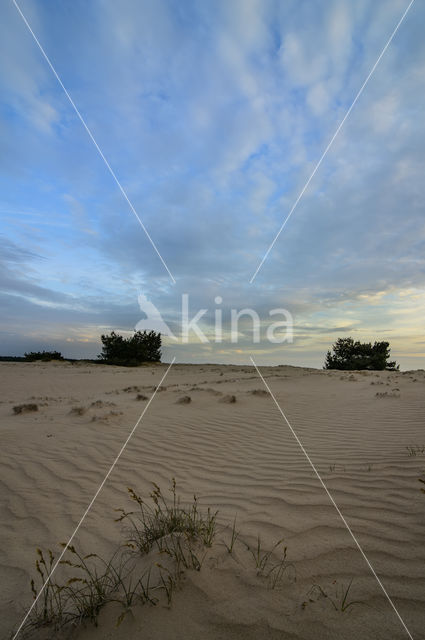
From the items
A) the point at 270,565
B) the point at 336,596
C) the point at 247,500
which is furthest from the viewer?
the point at 247,500

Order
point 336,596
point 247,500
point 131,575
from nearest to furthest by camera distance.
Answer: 1. point 336,596
2. point 131,575
3. point 247,500

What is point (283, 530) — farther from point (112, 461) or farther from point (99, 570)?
point (112, 461)

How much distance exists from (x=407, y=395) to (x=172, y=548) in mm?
9679

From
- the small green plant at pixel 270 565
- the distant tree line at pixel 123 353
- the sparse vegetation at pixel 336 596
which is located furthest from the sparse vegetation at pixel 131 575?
the distant tree line at pixel 123 353

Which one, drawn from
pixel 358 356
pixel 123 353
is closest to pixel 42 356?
pixel 123 353

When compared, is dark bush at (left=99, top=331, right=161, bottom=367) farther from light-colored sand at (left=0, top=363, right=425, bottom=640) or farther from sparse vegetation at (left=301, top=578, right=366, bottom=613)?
sparse vegetation at (left=301, top=578, right=366, bottom=613)

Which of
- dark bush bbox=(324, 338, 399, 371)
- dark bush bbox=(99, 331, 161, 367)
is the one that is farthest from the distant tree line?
dark bush bbox=(324, 338, 399, 371)

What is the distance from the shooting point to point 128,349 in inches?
1211

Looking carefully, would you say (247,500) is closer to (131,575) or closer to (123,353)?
(131,575)

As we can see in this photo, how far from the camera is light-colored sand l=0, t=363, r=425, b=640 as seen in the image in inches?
73.2

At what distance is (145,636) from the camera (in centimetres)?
174

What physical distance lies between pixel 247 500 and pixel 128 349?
28553mm

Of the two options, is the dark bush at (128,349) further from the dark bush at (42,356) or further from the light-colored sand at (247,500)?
the light-colored sand at (247,500)

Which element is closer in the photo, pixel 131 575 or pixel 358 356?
pixel 131 575
